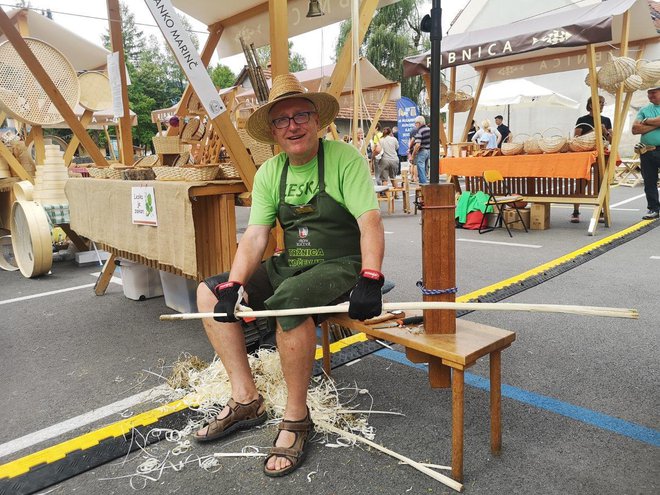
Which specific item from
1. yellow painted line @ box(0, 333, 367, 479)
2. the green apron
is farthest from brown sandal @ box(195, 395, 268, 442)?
the green apron

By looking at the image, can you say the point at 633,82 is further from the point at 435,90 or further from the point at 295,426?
the point at 295,426

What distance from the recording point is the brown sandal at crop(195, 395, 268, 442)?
91.3 inches

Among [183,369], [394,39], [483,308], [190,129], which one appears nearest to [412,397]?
[483,308]

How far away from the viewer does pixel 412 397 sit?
8.68ft

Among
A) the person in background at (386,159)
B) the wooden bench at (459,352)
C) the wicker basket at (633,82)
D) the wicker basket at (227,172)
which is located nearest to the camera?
the wooden bench at (459,352)

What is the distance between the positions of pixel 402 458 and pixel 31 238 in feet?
16.5

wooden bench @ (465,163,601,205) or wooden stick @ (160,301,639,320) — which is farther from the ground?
wooden bench @ (465,163,601,205)

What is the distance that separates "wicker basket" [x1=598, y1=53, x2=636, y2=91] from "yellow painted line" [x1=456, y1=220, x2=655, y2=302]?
82.1 inches

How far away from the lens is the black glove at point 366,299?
1910mm

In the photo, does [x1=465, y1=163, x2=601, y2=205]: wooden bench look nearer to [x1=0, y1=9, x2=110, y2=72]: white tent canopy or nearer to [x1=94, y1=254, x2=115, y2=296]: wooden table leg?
[x1=94, y1=254, x2=115, y2=296]: wooden table leg

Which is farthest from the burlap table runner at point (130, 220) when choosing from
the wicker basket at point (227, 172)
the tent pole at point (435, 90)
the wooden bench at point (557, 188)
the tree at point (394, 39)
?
the tree at point (394, 39)

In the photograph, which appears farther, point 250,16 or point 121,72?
point 121,72

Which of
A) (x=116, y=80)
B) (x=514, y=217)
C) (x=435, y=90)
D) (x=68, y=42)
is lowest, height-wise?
(x=514, y=217)

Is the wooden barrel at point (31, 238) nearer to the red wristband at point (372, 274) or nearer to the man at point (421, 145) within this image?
the red wristband at point (372, 274)
